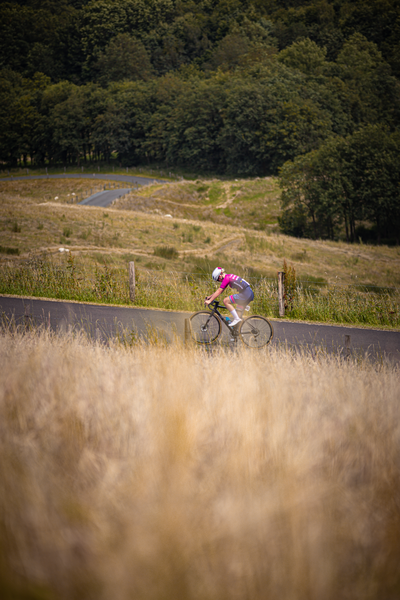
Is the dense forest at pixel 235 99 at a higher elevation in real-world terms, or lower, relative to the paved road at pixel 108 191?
higher

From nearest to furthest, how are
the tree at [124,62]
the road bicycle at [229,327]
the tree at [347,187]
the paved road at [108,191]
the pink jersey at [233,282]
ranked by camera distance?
the pink jersey at [233,282], the road bicycle at [229,327], the tree at [347,187], the paved road at [108,191], the tree at [124,62]

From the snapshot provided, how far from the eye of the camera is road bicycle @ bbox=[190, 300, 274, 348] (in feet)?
31.7

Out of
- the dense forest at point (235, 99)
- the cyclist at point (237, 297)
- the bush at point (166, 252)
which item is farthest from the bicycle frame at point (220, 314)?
the dense forest at point (235, 99)

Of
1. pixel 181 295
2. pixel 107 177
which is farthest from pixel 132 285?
pixel 107 177

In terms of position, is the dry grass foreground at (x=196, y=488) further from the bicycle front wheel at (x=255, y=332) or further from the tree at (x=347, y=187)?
the tree at (x=347, y=187)

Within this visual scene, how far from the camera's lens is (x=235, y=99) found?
84.3m

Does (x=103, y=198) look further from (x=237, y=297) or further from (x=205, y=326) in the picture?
(x=237, y=297)

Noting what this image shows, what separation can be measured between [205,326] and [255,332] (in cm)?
103

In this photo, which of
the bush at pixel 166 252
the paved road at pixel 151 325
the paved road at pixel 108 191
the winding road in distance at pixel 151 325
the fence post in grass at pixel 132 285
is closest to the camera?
the winding road in distance at pixel 151 325

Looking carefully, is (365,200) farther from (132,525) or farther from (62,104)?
(62,104)

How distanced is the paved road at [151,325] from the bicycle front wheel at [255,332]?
0.31 meters

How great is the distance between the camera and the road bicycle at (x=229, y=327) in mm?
9664

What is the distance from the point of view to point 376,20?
132 metres

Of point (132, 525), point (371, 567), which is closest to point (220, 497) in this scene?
point (132, 525)
